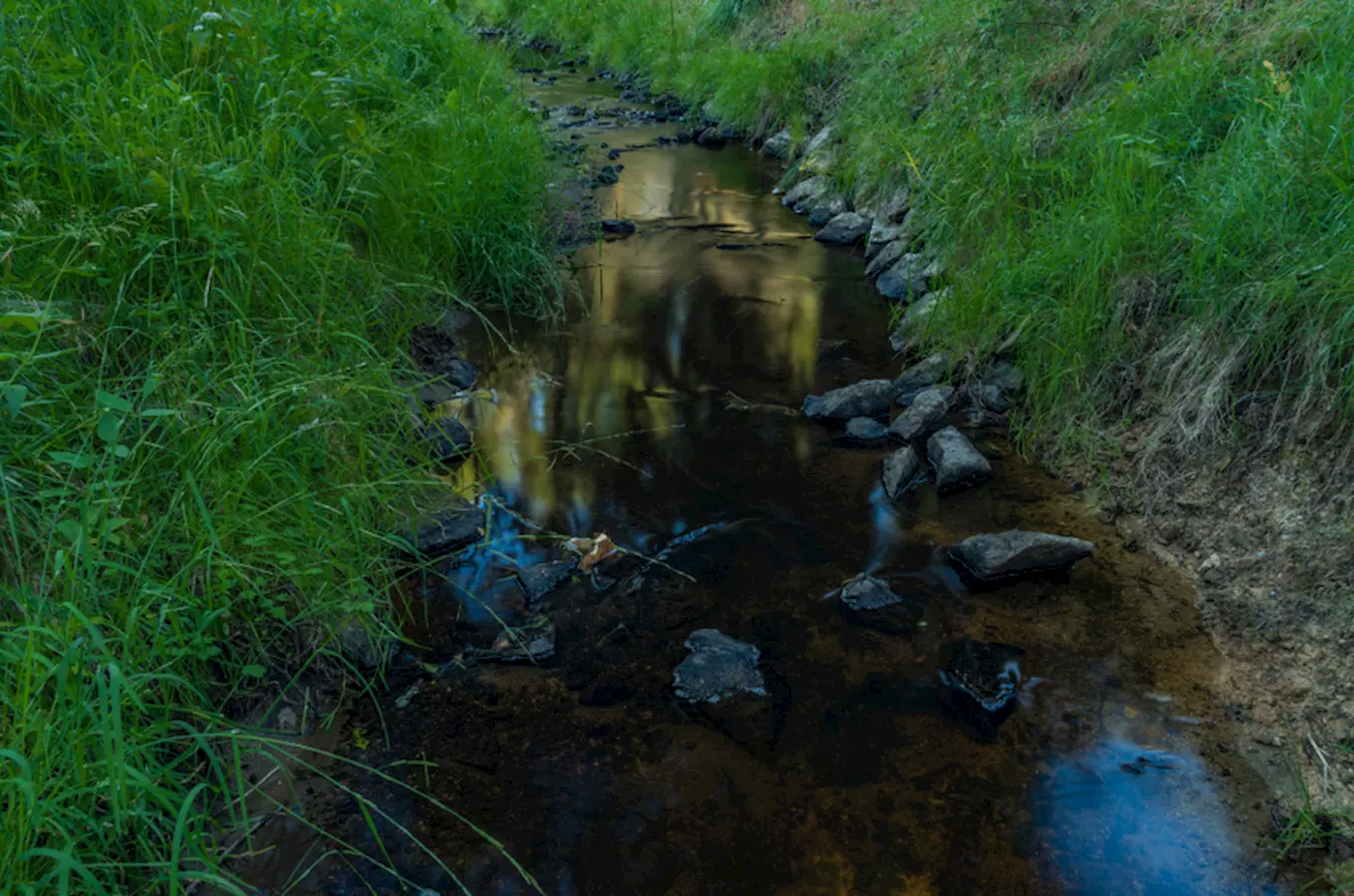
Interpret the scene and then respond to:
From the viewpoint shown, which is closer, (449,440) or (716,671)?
(716,671)

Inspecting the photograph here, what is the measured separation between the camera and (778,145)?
323 inches

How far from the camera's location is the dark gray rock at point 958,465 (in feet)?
11.3

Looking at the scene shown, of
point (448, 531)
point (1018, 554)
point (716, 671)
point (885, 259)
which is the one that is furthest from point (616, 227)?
point (716, 671)

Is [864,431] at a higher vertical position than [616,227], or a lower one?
lower

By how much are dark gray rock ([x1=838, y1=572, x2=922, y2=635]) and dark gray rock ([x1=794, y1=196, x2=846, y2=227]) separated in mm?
4148

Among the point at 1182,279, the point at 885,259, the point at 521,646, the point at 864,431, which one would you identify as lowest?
the point at 521,646

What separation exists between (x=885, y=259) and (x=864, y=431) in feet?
6.64

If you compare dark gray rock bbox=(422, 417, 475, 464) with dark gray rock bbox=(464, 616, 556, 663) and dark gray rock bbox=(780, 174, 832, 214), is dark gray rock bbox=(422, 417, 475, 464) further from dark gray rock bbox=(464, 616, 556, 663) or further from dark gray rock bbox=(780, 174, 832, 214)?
dark gray rock bbox=(780, 174, 832, 214)

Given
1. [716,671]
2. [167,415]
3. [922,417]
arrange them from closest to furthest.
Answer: [167,415] → [716,671] → [922,417]

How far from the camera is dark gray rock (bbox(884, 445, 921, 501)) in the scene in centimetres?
341

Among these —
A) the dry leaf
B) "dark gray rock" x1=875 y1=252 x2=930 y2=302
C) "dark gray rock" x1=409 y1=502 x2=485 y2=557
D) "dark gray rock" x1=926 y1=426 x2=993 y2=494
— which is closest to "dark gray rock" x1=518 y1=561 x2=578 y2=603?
the dry leaf

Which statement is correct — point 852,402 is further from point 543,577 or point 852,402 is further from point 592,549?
point 543,577

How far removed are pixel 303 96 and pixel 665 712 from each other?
2.63m

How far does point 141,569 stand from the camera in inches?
78.4
